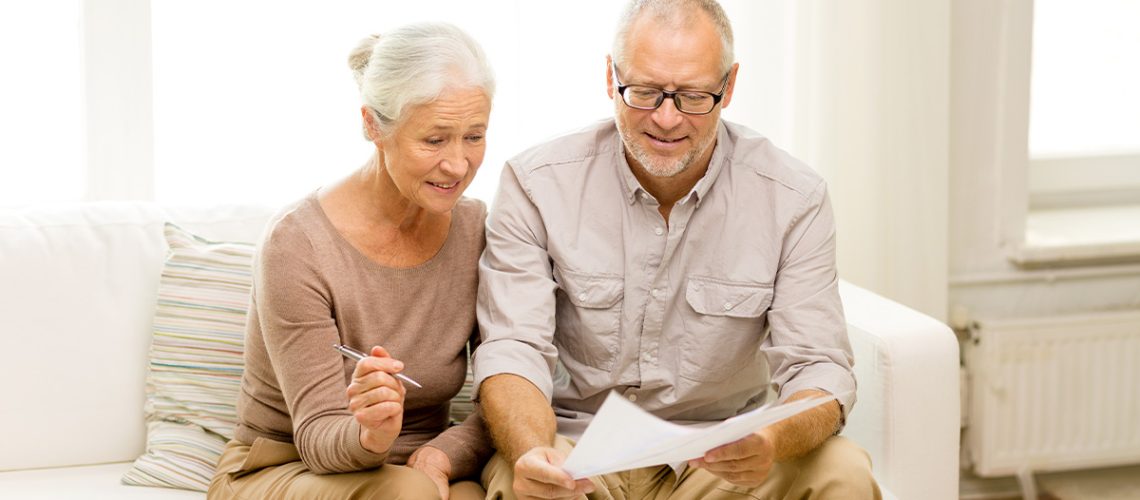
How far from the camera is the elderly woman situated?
1.81 metres

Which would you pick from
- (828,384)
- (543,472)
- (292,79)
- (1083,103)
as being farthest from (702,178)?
(1083,103)

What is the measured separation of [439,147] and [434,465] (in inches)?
19.2

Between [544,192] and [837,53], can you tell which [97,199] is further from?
[837,53]

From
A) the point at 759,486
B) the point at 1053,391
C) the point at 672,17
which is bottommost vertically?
the point at 1053,391

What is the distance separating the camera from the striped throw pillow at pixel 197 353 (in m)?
2.19

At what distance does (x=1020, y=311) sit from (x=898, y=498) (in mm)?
1255

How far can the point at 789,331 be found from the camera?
6.63ft

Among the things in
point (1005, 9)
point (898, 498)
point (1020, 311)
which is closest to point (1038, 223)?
point (1020, 311)

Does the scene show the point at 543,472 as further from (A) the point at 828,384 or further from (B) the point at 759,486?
(A) the point at 828,384

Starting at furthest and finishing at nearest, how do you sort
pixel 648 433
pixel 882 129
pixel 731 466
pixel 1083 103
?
pixel 1083 103 → pixel 882 129 → pixel 731 466 → pixel 648 433

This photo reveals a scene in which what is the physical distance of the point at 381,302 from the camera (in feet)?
6.38

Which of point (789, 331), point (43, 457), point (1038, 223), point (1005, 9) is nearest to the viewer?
point (789, 331)

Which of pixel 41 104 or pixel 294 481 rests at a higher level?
pixel 41 104

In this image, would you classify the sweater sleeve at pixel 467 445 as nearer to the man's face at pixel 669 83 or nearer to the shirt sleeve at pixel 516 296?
the shirt sleeve at pixel 516 296
